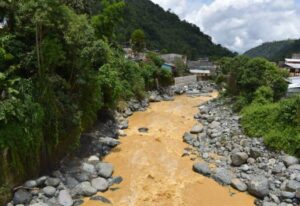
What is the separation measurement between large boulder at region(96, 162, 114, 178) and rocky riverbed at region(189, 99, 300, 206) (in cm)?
337

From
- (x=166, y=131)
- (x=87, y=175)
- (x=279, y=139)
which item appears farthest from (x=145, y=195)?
(x=166, y=131)

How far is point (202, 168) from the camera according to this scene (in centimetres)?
1298

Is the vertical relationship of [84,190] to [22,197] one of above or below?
below

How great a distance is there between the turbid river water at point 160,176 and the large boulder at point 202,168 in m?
0.23

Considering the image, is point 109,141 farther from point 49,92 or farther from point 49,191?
point 49,191

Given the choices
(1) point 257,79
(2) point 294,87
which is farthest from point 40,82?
(2) point 294,87

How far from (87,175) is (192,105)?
16.1 meters

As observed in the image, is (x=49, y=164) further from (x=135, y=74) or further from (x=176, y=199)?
(x=135, y=74)

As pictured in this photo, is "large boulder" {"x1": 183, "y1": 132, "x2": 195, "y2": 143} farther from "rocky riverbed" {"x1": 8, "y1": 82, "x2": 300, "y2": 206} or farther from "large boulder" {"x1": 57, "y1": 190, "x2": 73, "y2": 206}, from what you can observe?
"large boulder" {"x1": 57, "y1": 190, "x2": 73, "y2": 206}

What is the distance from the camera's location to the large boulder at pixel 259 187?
11102 mm

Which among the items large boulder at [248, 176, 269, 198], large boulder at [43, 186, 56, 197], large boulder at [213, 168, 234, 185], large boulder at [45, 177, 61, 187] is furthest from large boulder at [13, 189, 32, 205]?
large boulder at [248, 176, 269, 198]

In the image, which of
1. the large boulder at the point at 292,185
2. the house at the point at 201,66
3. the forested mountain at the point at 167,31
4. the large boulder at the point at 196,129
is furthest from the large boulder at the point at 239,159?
the forested mountain at the point at 167,31

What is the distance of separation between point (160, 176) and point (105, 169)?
210cm

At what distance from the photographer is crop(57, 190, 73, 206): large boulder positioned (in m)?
9.94
